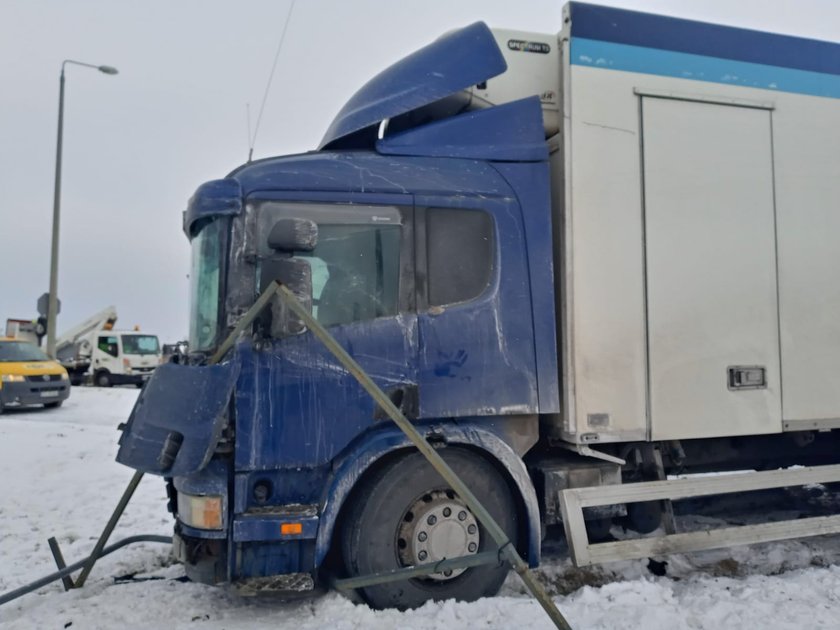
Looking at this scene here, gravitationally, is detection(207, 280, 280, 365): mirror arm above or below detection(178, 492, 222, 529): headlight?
above

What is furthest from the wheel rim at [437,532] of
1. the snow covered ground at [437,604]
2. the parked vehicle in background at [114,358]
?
the parked vehicle in background at [114,358]

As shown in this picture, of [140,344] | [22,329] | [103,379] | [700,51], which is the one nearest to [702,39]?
[700,51]

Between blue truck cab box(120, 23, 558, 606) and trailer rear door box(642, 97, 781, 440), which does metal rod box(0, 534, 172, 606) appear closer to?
blue truck cab box(120, 23, 558, 606)

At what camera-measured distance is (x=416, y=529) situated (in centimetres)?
414

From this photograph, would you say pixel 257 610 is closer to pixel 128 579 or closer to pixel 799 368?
pixel 128 579

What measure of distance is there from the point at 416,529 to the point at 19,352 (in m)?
14.0

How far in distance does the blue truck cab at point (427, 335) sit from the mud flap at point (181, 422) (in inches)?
0.5

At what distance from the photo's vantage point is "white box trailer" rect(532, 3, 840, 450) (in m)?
4.61

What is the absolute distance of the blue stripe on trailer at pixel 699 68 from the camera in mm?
4688

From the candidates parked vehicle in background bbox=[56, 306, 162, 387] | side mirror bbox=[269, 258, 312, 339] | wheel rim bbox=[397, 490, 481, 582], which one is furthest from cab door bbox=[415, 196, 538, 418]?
parked vehicle in background bbox=[56, 306, 162, 387]

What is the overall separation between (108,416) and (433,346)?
37.9 feet

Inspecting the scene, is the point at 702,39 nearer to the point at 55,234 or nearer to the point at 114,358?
the point at 55,234

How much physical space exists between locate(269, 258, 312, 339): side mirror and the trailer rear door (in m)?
2.38

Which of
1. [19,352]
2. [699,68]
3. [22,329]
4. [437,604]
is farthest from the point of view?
[22,329]
